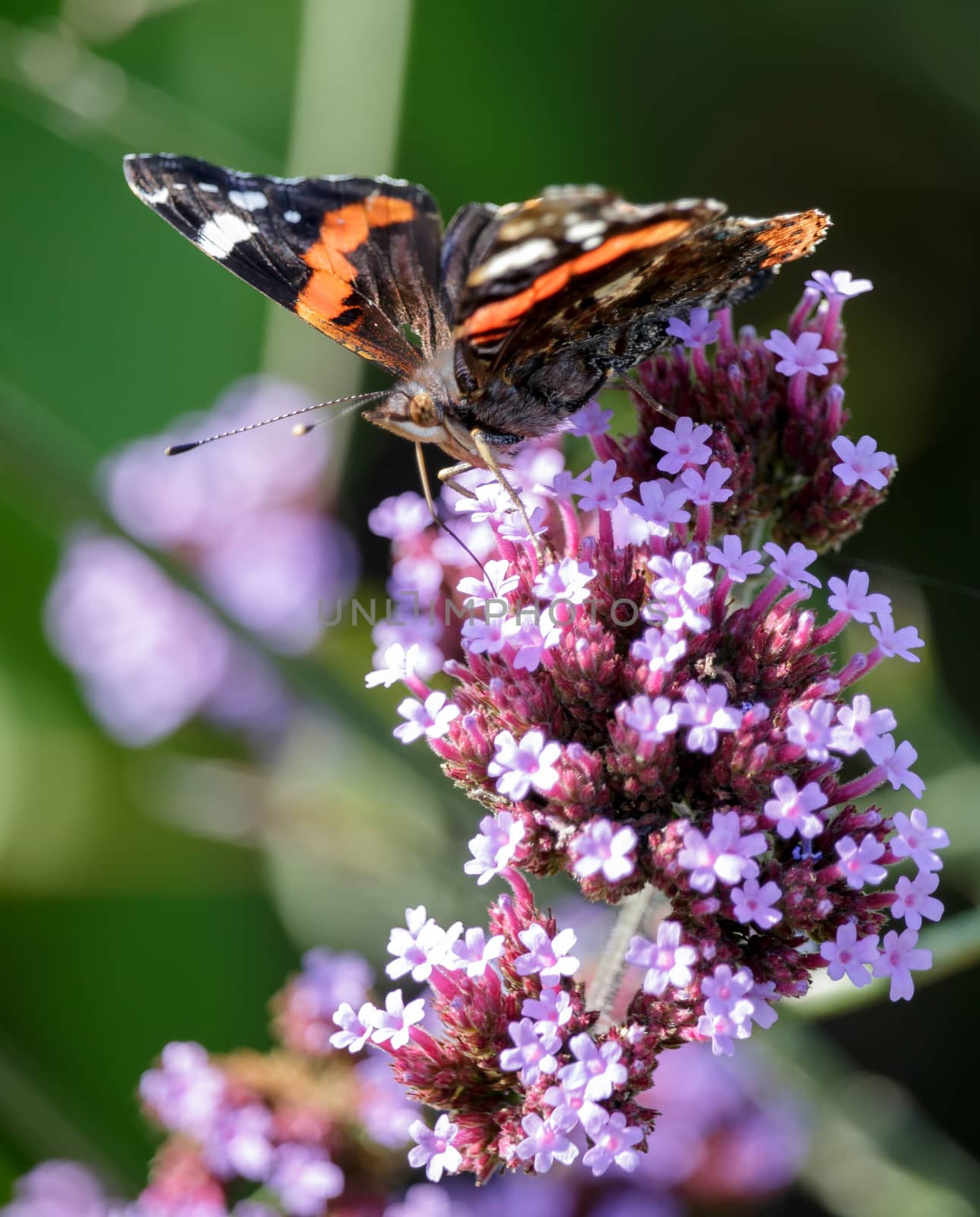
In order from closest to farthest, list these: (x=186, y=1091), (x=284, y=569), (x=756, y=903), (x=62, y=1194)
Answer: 1. (x=756, y=903)
2. (x=186, y=1091)
3. (x=62, y=1194)
4. (x=284, y=569)

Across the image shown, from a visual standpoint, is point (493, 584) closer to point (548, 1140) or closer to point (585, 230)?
point (585, 230)

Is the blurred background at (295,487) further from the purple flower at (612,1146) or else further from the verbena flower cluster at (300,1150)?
the purple flower at (612,1146)

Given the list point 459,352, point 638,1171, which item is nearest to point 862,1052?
point 638,1171

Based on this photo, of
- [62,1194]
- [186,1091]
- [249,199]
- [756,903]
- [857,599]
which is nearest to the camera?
[756,903]

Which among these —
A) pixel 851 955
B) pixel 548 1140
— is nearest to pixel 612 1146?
pixel 548 1140

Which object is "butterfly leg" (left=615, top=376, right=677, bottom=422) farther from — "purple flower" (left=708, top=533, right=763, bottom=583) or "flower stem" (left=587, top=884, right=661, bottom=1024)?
"flower stem" (left=587, top=884, right=661, bottom=1024)

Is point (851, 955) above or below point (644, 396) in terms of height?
below

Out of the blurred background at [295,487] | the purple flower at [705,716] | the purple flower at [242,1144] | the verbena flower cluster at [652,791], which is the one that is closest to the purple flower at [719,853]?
the verbena flower cluster at [652,791]
